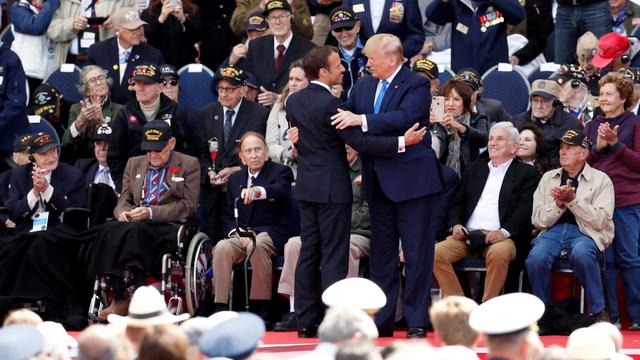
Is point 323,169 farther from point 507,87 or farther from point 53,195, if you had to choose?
point 507,87

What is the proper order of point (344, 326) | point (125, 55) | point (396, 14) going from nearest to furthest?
point (344, 326)
point (396, 14)
point (125, 55)

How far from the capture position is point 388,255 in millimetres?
10531

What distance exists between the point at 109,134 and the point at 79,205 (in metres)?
0.94

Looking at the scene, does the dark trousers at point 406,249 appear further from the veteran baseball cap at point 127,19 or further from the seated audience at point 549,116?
the veteran baseball cap at point 127,19

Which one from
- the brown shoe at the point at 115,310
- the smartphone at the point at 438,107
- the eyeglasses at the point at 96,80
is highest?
the eyeglasses at the point at 96,80

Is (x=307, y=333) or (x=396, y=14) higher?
(x=396, y=14)

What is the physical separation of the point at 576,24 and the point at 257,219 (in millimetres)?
4292

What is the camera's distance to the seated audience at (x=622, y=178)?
11.4 metres

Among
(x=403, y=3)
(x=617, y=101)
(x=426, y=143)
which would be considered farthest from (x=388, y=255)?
(x=403, y=3)

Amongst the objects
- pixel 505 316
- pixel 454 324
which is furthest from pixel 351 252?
pixel 505 316

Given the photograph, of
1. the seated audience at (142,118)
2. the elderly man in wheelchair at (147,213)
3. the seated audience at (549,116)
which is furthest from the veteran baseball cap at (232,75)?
the seated audience at (549,116)

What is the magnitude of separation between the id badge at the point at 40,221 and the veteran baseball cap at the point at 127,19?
275cm

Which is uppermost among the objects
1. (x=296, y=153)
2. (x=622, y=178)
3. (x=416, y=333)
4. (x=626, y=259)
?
(x=296, y=153)

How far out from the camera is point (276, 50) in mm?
13930
